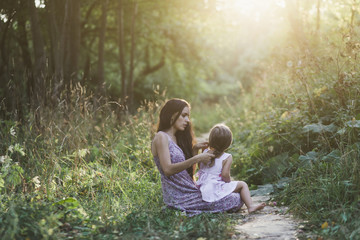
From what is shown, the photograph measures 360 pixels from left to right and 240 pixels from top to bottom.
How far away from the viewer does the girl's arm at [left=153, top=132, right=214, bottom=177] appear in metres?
4.21

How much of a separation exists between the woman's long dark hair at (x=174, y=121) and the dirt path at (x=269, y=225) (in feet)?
3.28

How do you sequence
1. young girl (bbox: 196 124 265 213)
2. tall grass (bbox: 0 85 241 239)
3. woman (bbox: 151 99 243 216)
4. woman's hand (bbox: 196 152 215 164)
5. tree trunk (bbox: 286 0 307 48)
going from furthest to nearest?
tree trunk (bbox: 286 0 307 48) < young girl (bbox: 196 124 265 213) < woman (bbox: 151 99 243 216) < woman's hand (bbox: 196 152 215 164) < tall grass (bbox: 0 85 241 239)

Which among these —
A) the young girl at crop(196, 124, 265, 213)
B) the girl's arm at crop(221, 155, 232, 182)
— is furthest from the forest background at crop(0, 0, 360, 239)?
the girl's arm at crop(221, 155, 232, 182)

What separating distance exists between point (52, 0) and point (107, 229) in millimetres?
6222

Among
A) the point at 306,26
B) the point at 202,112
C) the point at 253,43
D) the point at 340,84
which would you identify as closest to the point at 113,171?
the point at 340,84

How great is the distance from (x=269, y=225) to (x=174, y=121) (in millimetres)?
1484

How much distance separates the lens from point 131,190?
16.1 ft

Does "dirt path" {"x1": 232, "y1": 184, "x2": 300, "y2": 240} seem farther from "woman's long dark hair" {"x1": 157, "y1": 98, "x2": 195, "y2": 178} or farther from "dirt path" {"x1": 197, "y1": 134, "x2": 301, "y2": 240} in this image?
"woman's long dark hair" {"x1": 157, "y1": 98, "x2": 195, "y2": 178}

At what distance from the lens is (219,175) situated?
15.0ft

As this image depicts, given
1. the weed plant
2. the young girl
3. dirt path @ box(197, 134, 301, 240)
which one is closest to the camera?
dirt path @ box(197, 134, 301, 240)

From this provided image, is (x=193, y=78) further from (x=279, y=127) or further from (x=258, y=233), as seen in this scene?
(x=258, y=233)

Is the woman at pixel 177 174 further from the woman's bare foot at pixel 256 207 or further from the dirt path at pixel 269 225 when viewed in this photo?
the dirt path at pixel 269 225

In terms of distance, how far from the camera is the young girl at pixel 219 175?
14.6ft

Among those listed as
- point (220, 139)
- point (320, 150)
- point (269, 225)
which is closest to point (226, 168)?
point (220, 139)
